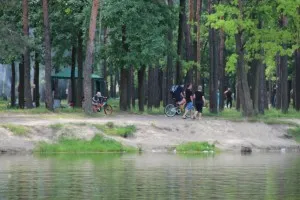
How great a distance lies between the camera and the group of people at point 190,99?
5160 centimetres

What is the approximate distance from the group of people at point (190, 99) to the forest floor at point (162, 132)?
1.15 metres

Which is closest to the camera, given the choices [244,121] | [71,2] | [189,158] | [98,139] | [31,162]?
[31,162]

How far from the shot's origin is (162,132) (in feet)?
151

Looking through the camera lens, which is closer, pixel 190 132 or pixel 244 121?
pixel 190 132

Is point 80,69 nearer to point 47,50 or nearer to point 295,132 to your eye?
point 47,50

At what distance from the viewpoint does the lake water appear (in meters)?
23.2

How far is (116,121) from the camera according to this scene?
154ft

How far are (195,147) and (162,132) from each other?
2508 mm

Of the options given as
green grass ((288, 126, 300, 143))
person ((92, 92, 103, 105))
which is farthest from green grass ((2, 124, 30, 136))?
person ((92, 92, 103, 105))

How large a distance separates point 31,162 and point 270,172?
31.6 ft

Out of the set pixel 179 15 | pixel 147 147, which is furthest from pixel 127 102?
pixel 147 147

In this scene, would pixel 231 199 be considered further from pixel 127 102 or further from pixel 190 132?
pixel 127 102

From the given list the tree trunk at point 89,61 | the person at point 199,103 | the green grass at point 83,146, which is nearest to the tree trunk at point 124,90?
the tree trunk at point 89,61

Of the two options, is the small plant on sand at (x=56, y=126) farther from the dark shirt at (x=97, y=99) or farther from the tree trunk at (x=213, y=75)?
the tree trunk at (x=213, y=75)
